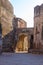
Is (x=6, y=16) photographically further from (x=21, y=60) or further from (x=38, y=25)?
(x=21, y=60)

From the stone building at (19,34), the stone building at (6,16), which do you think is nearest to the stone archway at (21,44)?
the stone building at (19,34)

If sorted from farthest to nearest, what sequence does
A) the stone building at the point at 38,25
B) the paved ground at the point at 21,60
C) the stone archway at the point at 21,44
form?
the stone archway at the point at 21,44, the stone building at the point at 38,25, the paved ground at the point at 21,60

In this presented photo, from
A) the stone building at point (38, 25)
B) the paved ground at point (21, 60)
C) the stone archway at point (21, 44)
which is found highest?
the stone building at point (38, 25)

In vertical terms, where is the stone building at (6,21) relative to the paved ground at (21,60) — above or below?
above

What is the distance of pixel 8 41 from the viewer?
2262cm

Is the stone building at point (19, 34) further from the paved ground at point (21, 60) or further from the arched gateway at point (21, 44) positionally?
the paved ground at point (21, 60)

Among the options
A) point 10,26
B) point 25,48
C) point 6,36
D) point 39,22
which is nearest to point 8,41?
point 6,36

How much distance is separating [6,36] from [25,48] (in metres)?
5.57

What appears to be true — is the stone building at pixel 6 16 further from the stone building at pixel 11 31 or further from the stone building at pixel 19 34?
the stone building at pixel 19 34

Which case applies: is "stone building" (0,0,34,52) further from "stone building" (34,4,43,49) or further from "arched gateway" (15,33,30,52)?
"stone building" (34,4,43,49)

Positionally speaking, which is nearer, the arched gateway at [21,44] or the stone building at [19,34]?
the stone building at [19,34]

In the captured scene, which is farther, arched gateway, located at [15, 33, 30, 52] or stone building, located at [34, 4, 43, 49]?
arched gateway, located at [15, 33, 30, 52]

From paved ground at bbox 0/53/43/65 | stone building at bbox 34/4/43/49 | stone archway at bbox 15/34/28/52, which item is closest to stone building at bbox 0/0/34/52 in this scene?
stone archway at bbox 15/34/28/52

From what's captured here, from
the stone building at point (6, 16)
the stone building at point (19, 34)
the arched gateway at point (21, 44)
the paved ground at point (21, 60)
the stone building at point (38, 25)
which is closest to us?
the paved ground at point (21, 60)
